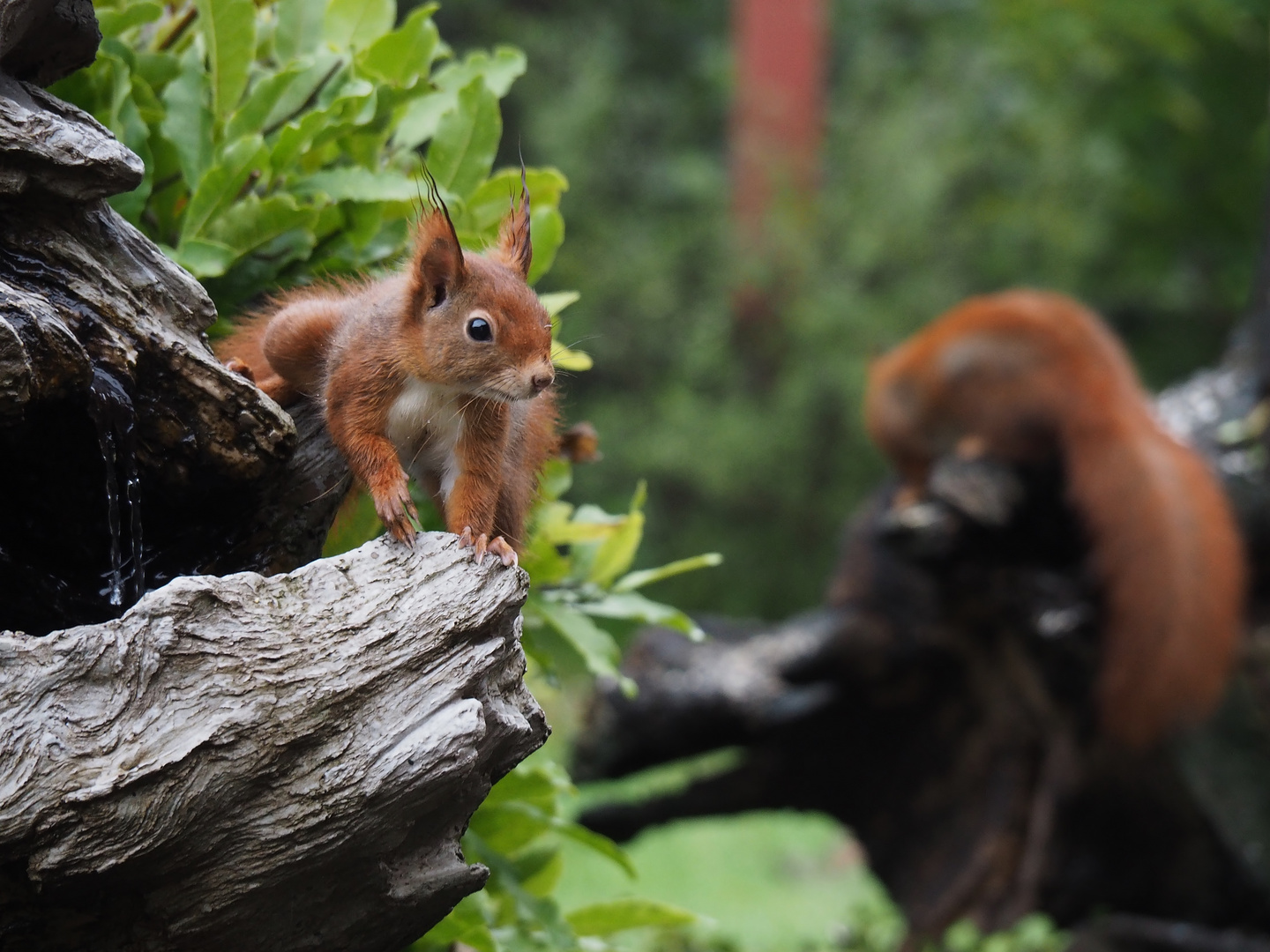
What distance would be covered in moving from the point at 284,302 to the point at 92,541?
37cm

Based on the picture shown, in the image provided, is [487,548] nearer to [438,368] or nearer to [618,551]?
[438,368]

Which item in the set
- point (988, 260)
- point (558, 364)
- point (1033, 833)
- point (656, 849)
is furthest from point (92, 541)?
point (988, 260)

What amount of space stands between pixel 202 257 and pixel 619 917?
110 centimetres

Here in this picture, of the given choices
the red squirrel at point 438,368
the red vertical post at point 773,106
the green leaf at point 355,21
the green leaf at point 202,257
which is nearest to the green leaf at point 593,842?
the red squirrel at point 438,368

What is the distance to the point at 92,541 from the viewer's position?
1420mm

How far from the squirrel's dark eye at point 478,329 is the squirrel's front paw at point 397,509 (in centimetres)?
18

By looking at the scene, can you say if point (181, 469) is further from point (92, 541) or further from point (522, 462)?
point (522, 462)

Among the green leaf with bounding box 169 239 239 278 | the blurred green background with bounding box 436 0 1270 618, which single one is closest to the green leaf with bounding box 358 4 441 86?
the green leaf with bounding box 169 239 239 278

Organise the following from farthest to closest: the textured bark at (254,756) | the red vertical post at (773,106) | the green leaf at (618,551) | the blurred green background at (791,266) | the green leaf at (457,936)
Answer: the blurred green background at (791,266), the red vertical post at (773,106), the green leaf at (618,551), the green leaf at (457,936), the textured bark at (254,756)

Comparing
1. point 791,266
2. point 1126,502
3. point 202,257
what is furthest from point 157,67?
point 791,266

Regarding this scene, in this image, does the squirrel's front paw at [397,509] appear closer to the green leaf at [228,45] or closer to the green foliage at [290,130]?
the green foliage at [290,130]

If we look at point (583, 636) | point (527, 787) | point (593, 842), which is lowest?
point (593, 842)

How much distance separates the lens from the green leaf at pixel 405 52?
5.43ft

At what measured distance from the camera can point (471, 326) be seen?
139 cm
